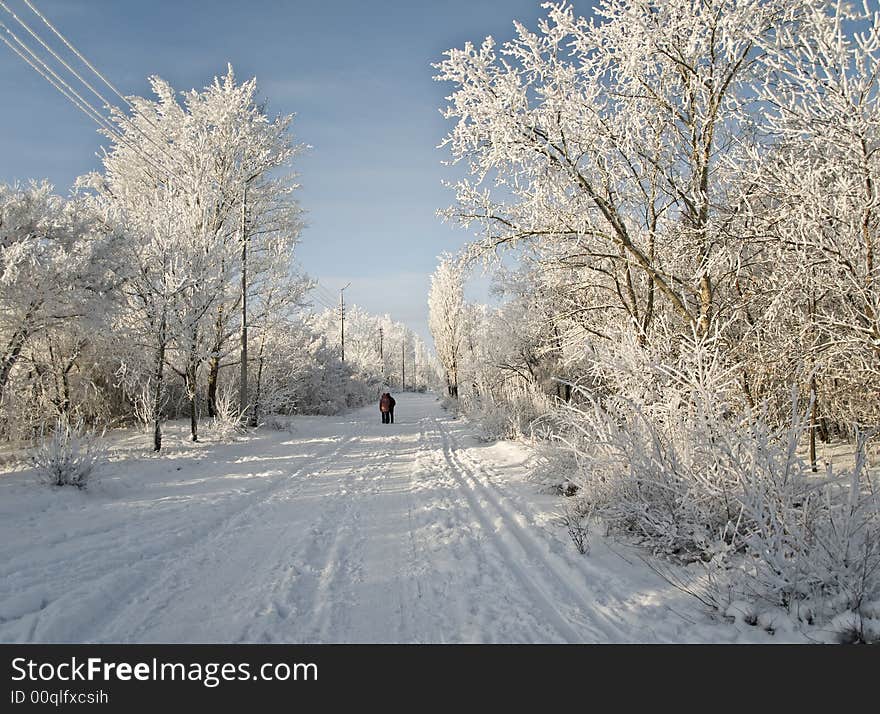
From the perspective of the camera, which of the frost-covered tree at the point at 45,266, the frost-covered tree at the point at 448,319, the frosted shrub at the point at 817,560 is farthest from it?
the frost-covered tree at the point at 448,319

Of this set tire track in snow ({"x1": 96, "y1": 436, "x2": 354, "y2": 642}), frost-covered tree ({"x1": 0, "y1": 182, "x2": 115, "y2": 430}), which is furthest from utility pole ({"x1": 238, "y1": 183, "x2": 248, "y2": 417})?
tire track in snow ({"x1": 96, "y1": 436, "x2": 354, "y2": 642})

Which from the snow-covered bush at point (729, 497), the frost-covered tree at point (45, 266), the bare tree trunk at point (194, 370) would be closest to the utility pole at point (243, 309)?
the bare tree trunk at point (194, 370)

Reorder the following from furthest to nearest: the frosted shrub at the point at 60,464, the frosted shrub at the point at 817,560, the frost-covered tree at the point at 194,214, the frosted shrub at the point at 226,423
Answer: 1. the frosted shrub at the point at 226,423
2. the frost-covered tree at the point at 194,214
3. the frosted shrub at the point at 60,464
4. the frosted shrub at the point at 817,560

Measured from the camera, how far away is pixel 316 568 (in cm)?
413

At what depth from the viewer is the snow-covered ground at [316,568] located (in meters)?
3.03

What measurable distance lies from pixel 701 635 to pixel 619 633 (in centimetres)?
49

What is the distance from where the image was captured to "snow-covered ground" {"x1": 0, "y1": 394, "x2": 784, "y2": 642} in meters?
3.03

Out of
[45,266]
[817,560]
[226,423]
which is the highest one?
[45,266]

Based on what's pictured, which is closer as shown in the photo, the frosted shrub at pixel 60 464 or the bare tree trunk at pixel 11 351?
the frosted shrub at pixel 60 464

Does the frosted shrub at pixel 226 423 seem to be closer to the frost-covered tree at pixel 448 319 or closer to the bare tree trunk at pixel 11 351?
the bare tree trunk at pixel 11 351

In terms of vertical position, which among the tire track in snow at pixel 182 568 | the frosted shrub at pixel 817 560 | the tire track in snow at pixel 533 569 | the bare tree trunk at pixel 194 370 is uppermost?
the bare tree trunk at pixel 194 370

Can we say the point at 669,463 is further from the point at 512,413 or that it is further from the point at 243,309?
the point at 243,309

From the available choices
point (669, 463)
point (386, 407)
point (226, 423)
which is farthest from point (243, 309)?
point (669, 463)

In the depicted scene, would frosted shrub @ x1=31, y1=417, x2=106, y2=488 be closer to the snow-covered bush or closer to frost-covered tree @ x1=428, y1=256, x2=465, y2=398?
the snow-covered bush
